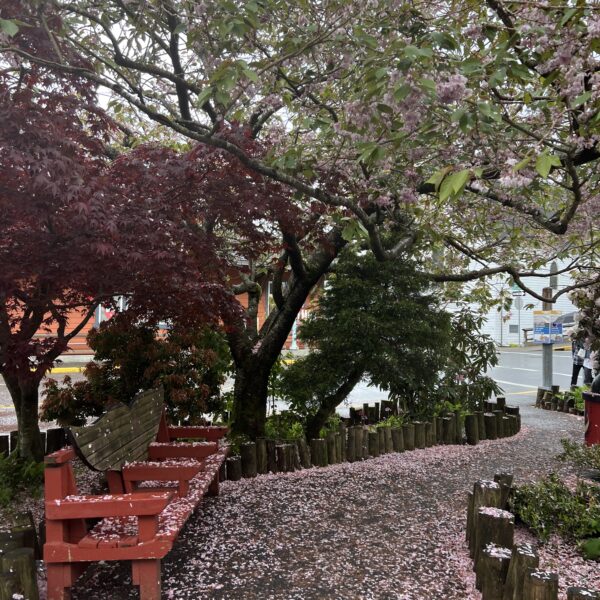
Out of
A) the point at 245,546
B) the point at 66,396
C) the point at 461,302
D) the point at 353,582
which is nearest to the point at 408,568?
the point at 353,582

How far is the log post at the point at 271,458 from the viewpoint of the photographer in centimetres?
513

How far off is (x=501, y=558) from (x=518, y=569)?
213mm

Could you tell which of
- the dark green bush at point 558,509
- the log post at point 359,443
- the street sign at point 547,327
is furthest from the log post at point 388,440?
the street sign at point 547,327

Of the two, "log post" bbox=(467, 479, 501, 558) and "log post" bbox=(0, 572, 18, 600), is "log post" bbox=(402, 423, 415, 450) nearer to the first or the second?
"log post" bbox=(467, 479, 501, 558)

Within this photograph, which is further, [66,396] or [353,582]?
[66,396]

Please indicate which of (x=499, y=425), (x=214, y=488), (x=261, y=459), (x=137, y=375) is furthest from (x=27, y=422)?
(x=499, y=425)

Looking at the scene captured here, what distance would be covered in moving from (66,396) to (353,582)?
12.5ft

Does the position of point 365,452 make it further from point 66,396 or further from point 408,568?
point 66,396

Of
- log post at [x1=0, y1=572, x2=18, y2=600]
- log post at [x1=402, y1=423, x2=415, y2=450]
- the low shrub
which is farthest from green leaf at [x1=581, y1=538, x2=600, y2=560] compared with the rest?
log post at [x1=0, y1=572, x2=18, y2=600]

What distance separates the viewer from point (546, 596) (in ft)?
7.27

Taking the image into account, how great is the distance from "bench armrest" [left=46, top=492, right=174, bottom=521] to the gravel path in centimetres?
53

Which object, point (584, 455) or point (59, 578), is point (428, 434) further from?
point (59, 578)

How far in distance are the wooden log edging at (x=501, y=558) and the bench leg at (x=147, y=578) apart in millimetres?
1589

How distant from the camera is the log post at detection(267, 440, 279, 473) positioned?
16.8ft
